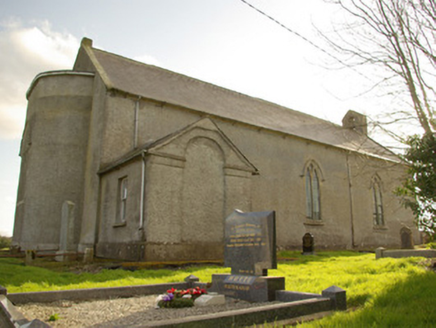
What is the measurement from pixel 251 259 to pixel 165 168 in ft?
23.2

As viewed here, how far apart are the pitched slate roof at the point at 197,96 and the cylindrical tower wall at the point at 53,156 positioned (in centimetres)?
217

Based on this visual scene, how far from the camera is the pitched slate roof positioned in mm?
18625

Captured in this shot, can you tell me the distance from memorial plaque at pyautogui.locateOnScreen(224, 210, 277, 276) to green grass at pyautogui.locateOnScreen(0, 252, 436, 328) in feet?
3.54

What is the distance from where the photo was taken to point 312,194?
2362 cm

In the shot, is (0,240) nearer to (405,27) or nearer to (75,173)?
(75,173)

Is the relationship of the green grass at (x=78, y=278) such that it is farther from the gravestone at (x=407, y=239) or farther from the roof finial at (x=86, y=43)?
the gravestone at (x=407, y=239)

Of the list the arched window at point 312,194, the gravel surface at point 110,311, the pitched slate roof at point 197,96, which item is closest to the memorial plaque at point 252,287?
the gravel surface at point 110,311

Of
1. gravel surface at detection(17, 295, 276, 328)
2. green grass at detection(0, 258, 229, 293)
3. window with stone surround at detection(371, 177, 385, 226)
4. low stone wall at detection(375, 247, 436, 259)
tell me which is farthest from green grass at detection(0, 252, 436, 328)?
window with stone surround at detection(371, 177, 385, 226)

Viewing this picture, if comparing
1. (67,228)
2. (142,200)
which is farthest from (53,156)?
(142,200)

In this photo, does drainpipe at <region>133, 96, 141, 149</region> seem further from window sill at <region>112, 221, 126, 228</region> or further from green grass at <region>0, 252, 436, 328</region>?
green grass at <region>0, 252, 436, 328</region>

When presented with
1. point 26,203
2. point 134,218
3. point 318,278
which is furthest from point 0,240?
point 318,278

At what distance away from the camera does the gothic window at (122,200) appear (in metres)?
15.2

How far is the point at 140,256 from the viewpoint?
13.0m

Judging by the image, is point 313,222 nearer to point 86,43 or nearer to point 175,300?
point 175,300
